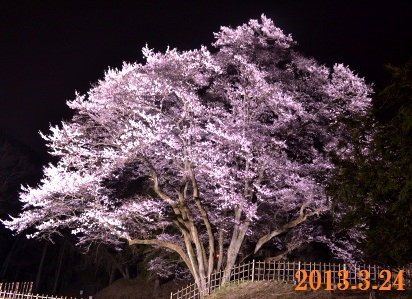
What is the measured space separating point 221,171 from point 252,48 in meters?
5.68

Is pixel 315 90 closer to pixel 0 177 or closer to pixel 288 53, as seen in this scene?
pixel 288 53

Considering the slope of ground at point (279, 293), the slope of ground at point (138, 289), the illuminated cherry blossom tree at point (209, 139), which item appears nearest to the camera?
the slope of ground at point (279, 293)

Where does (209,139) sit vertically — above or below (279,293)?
above

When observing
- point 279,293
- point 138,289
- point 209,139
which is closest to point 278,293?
point 279,293

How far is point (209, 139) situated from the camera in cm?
1706

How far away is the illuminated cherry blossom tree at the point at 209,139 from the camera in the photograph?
1597 centimetres

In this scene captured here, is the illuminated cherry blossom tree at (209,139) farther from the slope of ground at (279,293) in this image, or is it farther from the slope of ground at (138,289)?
the slope of ground at (138,289)

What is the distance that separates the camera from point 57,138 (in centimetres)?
1638

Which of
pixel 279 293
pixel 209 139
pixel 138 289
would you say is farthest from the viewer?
pixel 138 289

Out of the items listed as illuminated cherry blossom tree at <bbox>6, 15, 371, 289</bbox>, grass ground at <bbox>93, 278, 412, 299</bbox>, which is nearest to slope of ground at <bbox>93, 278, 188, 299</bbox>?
illuminated cherry blossom tree at <bbox>6, 15, 371, 289</bbox>

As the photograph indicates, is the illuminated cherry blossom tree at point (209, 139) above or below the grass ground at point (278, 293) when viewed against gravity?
above

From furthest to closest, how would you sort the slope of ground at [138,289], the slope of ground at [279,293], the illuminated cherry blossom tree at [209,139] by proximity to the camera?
1. the slope of ground at [138,289]
2. the illuminated cherry blossom tree at [209,139]
3. the slope of ground at [279,293]

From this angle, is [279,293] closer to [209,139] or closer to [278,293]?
[278,293]

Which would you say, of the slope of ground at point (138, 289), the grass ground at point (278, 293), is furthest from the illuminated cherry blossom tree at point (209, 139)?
the slope of ground at point (138, 289)
